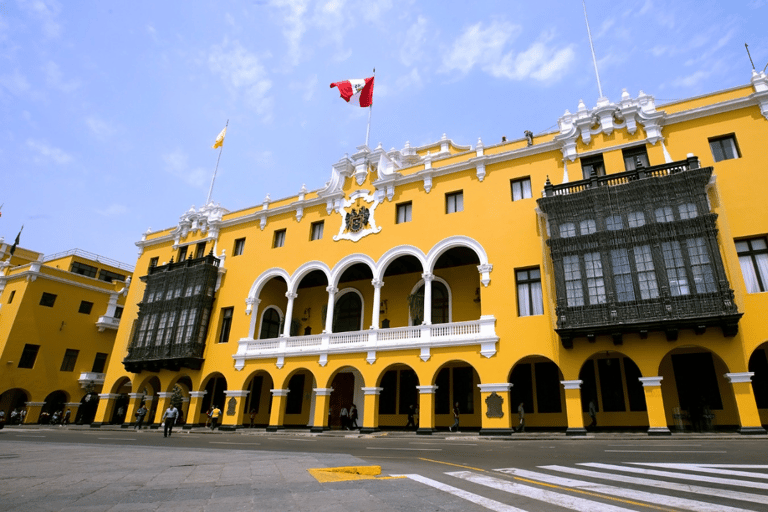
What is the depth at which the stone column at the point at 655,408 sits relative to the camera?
16.7 metres

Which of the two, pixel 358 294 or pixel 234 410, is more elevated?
pixel 358 294

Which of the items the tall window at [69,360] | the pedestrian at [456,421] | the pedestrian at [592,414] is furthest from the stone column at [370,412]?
the tall window at [69,360]

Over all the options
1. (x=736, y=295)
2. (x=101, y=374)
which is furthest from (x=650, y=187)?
(x=101, y=374)

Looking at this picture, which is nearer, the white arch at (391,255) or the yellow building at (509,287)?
the yellow building at (509,287)

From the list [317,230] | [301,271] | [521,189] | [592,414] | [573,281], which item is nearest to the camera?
[573,281]

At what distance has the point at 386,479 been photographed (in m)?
7.16

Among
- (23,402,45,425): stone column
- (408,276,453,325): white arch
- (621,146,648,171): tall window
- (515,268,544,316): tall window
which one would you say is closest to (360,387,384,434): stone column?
(408,276,453,325): white arch

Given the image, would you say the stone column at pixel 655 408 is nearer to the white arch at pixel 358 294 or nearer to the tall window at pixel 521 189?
the tall window at pixel 521 189

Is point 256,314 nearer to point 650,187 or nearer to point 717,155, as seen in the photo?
point 650,187

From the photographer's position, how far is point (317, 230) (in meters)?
29.4

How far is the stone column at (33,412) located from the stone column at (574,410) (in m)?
40.8

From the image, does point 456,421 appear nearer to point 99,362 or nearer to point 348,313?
point 348,313

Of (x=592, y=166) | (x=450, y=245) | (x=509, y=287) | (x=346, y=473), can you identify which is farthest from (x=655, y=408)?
(x=346, y=473)

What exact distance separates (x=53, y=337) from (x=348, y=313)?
92.3 feet
